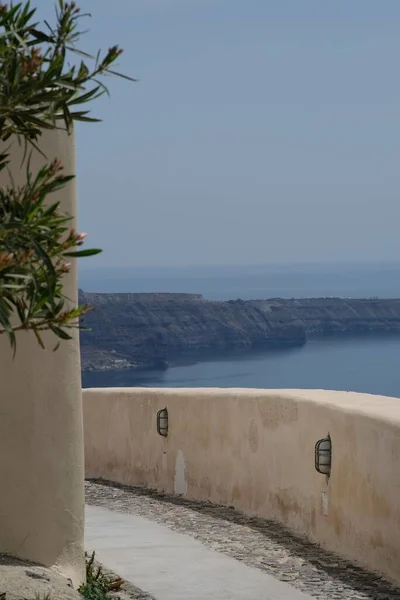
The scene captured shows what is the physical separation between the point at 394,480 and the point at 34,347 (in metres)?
2.51

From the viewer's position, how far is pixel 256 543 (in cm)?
895

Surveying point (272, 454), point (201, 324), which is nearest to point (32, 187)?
point (272, 454)

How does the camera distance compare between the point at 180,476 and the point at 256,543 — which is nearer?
the point at 256,543

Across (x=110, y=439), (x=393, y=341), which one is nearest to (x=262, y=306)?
(x=393, y=341)

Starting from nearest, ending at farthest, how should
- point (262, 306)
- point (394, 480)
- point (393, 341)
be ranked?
1. point (394, 480)
2. point (262, 306)
3. point (393, 341)

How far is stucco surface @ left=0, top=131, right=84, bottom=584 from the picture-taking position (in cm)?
695

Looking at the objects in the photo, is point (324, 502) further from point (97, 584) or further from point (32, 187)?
point (32, 187)

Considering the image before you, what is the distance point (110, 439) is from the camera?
12.3 metres

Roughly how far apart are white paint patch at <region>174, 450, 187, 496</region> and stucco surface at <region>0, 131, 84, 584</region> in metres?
4.07

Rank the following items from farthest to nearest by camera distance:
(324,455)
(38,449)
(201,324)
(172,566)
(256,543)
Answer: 1. (201,324)
2. (256,543)
3. (324,455)
4. (172,566)
5. (38,449)

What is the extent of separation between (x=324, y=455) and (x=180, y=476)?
2840 millimetres

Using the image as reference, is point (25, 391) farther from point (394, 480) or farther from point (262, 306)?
point (262, 306)

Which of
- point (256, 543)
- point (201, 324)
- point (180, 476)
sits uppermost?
point (201, 324)

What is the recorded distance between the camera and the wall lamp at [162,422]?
11.5 metres
